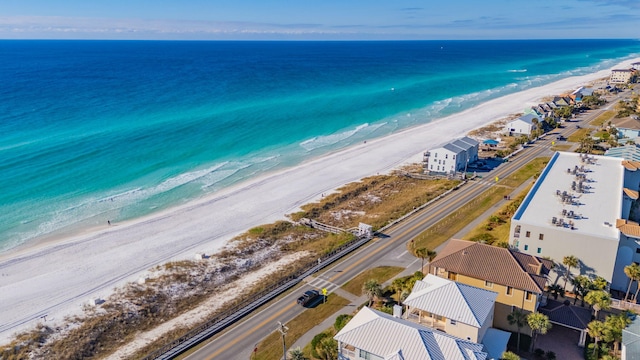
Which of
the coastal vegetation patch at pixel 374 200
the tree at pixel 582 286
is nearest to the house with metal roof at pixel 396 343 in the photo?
the tree at pixel 582 286

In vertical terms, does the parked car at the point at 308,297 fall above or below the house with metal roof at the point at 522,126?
below

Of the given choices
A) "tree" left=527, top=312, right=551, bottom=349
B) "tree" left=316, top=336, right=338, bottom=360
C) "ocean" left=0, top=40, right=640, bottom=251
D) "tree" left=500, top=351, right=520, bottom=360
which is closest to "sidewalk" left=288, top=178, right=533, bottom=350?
"tree" left=316, top=336, right=338, bottom=360

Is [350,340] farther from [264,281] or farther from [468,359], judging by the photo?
[264,281]

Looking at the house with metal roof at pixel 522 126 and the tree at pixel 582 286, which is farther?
the house with metal roof at pixel 522 126

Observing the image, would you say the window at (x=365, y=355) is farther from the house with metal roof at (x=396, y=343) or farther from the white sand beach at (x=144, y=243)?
the white sand beach at (x=144, y=243)

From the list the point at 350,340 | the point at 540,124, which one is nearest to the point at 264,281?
the point at 350,340

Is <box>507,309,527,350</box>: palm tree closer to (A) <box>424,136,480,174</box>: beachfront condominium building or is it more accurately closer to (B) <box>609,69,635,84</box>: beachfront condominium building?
(A) <box>424,136,480,174</box>: beachfront condominium building
